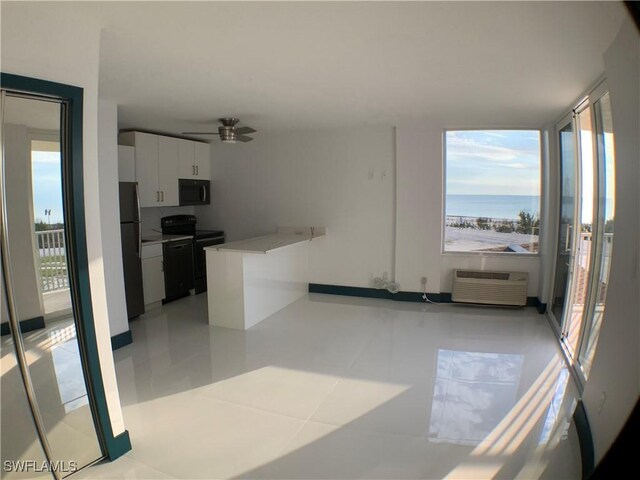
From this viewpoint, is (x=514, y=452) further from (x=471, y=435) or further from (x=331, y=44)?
(x=331, y=44)

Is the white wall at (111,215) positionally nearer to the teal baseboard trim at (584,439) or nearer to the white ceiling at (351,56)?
the white ceiling at (351,56)

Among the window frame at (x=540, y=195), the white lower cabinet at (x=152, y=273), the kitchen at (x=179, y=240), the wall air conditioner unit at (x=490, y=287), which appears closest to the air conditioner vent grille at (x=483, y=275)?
the wall air conditioner unit at (x=490, y=287)

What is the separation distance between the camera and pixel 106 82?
2.96 m

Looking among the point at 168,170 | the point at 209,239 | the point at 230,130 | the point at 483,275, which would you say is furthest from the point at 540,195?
the point at 168,170

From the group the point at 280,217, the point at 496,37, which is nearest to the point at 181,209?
the point at 280,217

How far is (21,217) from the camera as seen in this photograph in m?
1.81

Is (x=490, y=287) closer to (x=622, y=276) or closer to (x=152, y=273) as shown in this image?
(x=622, y=276)

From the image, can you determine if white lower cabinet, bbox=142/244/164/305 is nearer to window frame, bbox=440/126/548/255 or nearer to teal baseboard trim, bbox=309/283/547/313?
teal baseboard trim, bbox=309/283/547/313

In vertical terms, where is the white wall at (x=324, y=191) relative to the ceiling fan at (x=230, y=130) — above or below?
below

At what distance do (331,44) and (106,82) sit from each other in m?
1.91

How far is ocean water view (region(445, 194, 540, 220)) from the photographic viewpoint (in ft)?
16.0

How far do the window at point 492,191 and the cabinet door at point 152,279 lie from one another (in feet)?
12.7

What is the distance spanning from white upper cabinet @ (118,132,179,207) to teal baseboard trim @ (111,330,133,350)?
1806 millimetres

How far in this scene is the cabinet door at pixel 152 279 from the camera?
4695mm
